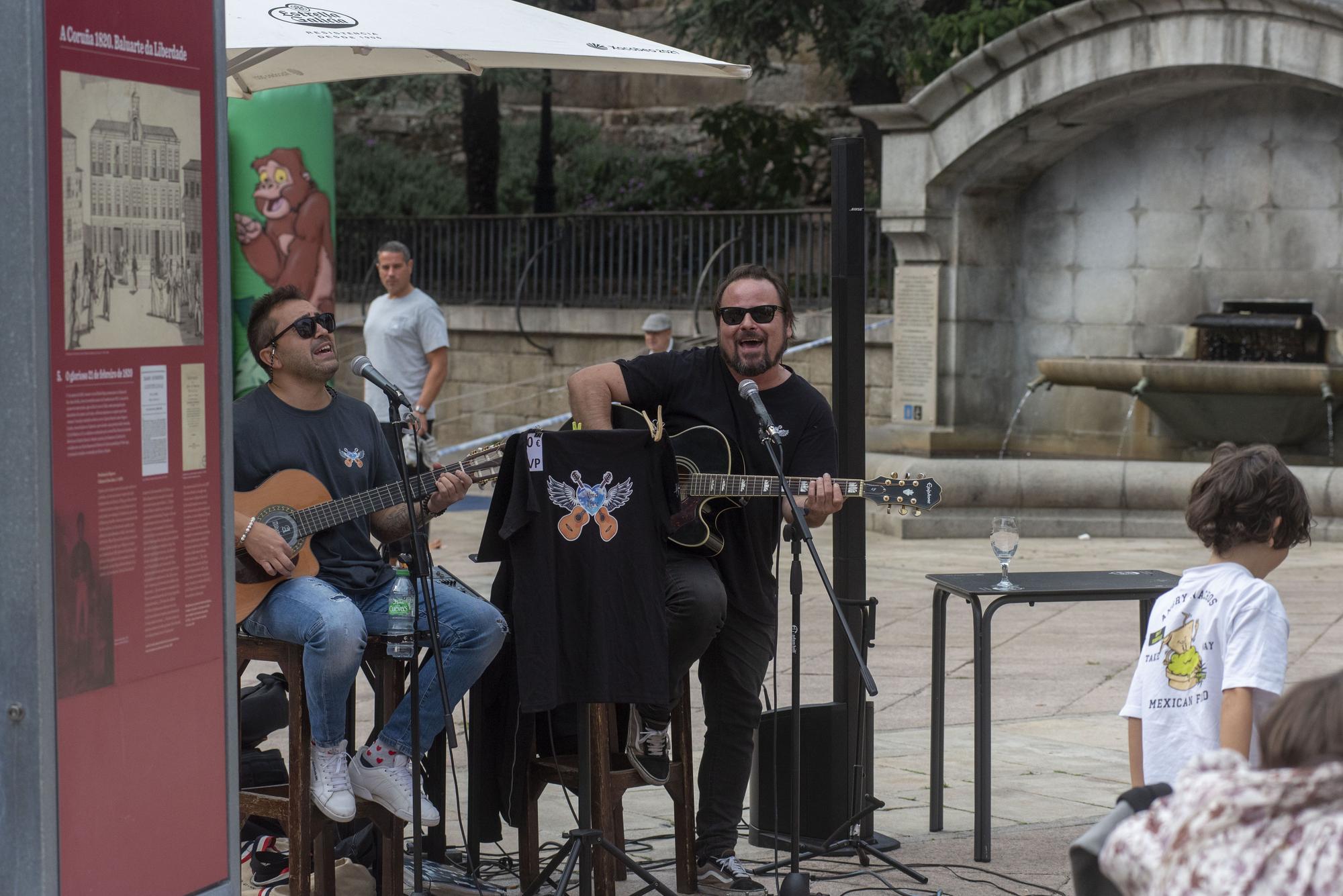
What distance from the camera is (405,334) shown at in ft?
35.5

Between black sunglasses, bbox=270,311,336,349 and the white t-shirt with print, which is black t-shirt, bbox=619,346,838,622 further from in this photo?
the white t-shirt with print

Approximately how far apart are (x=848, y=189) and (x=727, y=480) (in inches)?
46.8

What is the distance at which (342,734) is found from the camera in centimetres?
498

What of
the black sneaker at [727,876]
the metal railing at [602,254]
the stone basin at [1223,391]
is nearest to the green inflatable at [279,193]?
the metal railing at [602,254]

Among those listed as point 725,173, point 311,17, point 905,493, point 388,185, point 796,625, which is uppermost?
Answer: point 388,185

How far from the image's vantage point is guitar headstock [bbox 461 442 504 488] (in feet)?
17.6

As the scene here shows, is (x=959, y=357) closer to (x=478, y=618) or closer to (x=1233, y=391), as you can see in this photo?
(x=1233, y=391)

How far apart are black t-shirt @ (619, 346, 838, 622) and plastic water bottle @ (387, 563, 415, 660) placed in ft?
3.17

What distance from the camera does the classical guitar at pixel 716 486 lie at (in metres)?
5.36

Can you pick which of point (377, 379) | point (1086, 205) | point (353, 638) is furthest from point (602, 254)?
point (353, 638)

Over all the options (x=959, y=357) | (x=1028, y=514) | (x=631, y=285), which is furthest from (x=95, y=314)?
(x=631, y=285)

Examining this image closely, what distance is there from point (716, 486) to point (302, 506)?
123 centimetres

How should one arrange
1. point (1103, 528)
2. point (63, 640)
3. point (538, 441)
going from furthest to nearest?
point (1103, 528), point (538, 441), point (63, 640)

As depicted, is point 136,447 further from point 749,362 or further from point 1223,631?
point 1223,631
